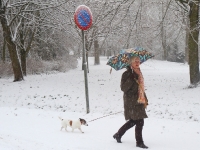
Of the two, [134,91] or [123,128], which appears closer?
[134,91]

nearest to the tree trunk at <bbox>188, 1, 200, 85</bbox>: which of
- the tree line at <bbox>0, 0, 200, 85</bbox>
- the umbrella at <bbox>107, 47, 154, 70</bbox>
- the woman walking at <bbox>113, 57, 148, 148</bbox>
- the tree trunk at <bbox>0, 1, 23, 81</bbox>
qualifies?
the tree line at <bbox>0, 0, 200, 85</bbox>

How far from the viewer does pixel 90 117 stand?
8367 millimetres

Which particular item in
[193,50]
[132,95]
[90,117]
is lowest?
[90,117]

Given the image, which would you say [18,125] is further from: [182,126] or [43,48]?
[43,48]

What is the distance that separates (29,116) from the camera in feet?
27.8

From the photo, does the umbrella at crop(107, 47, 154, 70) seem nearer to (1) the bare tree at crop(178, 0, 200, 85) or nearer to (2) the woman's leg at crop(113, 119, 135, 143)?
(2) the woman's leg at crop(113, 119, 135, 143)

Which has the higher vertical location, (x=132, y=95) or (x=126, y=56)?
(x=126, y=56)

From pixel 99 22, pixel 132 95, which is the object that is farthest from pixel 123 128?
pixel 99 22

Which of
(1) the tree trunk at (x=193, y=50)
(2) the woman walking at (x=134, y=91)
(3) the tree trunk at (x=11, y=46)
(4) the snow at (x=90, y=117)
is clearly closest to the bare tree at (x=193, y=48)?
(1) the tree trunk at (x=193, y=50)

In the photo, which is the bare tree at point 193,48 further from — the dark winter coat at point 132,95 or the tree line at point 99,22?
the dark winter coat at point 132,95

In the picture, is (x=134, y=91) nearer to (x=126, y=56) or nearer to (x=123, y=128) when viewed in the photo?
(x=126, y=56)

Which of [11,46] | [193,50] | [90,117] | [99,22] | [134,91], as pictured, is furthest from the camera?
[11,46]

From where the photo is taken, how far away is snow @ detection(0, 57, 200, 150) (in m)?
5.48

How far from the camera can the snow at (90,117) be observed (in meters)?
5.48
